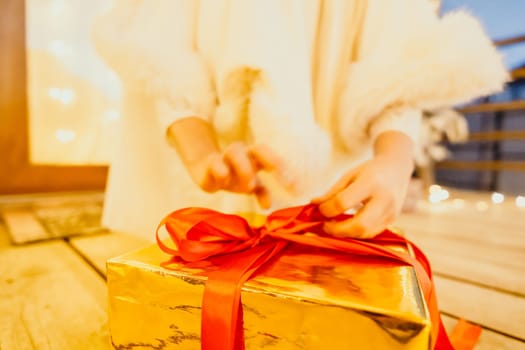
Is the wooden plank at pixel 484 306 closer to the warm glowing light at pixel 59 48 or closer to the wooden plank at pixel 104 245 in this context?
the wooden plank at pixel 104 245

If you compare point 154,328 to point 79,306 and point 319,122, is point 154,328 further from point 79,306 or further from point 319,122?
point 319,122

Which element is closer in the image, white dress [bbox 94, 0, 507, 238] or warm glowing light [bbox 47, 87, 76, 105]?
white dress [bbox 94, 0, 507, 238]

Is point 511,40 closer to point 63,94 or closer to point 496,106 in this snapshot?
point 496,106

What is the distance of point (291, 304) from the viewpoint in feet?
0.67

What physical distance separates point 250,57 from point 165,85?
0.12 meters

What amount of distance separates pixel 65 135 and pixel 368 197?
52.7 inches

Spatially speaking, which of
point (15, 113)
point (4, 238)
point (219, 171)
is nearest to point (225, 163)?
point (219, 171)

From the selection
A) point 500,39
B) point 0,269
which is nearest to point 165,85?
point 0,269

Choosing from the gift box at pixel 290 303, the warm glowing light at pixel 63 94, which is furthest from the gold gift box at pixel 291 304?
the warm glowing light at pixel 63 94

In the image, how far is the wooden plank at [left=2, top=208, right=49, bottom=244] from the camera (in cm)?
70

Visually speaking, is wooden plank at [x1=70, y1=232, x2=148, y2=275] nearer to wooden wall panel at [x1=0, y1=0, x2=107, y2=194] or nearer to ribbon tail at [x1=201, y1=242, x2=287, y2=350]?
ribbon tail at [x1=201, y1=242, x2=287, y2=350]

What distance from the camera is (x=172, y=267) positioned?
242 mm

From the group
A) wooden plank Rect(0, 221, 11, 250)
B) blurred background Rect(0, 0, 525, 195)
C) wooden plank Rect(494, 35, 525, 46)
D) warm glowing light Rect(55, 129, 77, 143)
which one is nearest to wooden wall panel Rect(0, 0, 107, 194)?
blurred background Rect(0, 0, 525, 195)

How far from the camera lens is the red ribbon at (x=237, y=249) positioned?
0.22 m
